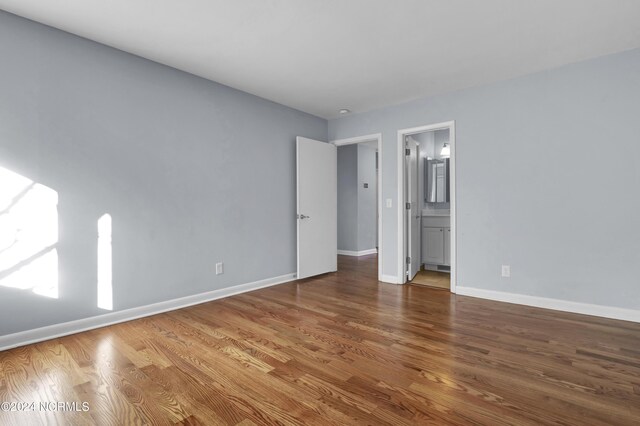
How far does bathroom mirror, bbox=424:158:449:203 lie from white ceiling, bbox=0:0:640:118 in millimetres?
2151

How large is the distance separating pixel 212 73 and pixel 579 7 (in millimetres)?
3178

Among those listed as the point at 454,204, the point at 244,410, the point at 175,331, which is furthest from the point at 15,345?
the point at 454,204

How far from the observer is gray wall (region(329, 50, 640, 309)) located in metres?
2.91

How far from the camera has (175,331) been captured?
2666mm

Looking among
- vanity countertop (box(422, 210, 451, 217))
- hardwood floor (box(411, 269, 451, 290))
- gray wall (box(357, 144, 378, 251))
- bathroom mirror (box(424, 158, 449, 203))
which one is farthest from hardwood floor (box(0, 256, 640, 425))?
gray wall (box(357, 144, 378, 251))

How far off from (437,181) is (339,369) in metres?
4.38

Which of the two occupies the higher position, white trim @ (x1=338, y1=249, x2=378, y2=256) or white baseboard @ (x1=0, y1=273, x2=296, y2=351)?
white baseboard @ (x1=0, y1=273, x2=296, y2=351)

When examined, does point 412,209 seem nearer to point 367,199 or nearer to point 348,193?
point 348,193

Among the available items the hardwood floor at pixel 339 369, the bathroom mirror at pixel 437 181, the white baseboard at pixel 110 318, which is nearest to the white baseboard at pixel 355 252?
the bathroom mirror at pixel 437 181

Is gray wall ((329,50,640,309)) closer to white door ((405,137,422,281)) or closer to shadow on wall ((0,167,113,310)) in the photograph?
white door ((405,137,422,281))

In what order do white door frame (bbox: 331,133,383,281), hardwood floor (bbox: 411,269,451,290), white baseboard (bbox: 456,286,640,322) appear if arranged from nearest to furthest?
white baseboard (bbox: 456,286,640,322) < hardwood floor (bbox: 411,269,451,290) < white door frame (bbox: 331,133,383,281)

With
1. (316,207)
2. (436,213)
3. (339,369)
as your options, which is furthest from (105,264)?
(436,213)

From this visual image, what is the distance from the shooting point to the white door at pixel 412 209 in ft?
14.5

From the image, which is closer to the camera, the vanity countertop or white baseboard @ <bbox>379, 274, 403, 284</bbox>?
white baseboard @ <bbox>379, 274, 403, 284</bbox>
